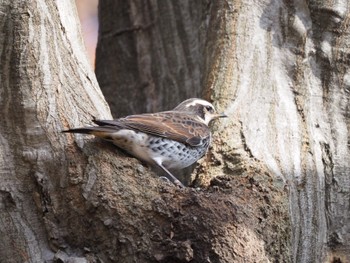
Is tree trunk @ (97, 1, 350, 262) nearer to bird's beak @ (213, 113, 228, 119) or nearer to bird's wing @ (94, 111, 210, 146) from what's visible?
bird's beak @ (213, 113, 228, 119)

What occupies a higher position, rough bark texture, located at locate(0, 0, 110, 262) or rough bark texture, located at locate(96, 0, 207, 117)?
rough bark texture, located at locate(96, 0, 207, 117)

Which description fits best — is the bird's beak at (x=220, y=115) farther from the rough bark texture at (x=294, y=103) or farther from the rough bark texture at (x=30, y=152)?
the rough bark texture at (x=30, y=152)

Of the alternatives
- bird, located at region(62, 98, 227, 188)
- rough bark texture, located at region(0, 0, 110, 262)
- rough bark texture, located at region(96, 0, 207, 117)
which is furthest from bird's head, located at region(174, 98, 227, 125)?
rough bark texture, located at region(0, 0, 110, 262)

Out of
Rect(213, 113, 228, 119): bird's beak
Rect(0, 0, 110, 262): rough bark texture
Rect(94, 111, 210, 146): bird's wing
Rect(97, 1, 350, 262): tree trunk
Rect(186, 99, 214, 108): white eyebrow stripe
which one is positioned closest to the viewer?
Rect(0, 0, 110, 262): rough bark texture

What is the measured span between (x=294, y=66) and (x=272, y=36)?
1.03ft

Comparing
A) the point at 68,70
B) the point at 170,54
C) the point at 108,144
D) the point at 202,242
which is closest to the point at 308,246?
the point at 202,242

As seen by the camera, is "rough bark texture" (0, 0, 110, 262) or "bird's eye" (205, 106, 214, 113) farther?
"bird's eye" (205, 106, 214, 113)

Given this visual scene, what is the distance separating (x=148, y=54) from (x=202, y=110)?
2.27m

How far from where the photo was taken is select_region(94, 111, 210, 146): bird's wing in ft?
19.8

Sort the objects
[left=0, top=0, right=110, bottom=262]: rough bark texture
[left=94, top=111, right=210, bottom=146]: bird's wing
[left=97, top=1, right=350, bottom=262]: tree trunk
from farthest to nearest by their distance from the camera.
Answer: [left=94, top=111, right=210, bottom=146]: bird's wing
[left=97, top=1, right=350, bottom=262]: tree trunk
[left=0, top=0, right=110, bottom=262]: rough bark texture

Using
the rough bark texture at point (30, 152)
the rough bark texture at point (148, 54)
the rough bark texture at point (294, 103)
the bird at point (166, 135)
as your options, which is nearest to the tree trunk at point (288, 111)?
the rough bark texture at point (294, 103)

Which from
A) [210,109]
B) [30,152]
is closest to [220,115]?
[210,109]

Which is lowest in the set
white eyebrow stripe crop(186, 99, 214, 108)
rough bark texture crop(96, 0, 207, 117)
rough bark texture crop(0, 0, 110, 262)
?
rough bark texture crop(0, 0, 110, 262)

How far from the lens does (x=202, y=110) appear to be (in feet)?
22.3
